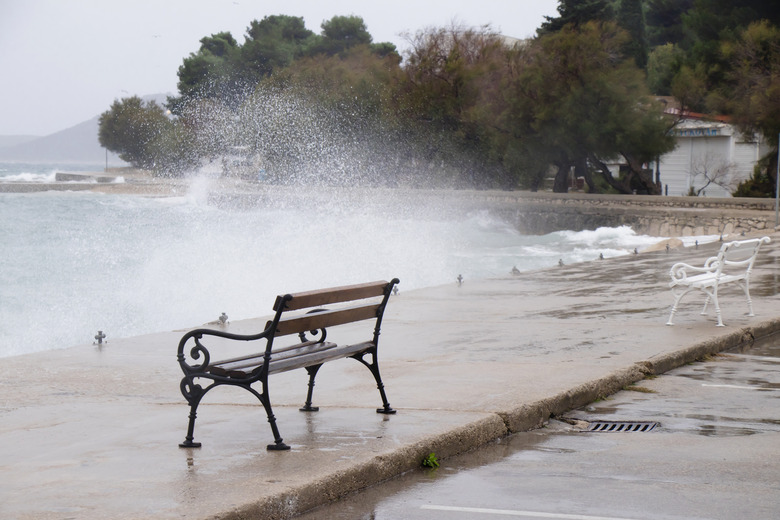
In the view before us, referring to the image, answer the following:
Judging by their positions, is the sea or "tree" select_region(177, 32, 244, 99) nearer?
the sea

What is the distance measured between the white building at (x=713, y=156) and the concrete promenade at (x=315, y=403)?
148 ft

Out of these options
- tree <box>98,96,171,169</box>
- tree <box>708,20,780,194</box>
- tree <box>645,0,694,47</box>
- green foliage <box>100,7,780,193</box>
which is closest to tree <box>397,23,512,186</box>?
green foliage <box>100,7,780,193</box>

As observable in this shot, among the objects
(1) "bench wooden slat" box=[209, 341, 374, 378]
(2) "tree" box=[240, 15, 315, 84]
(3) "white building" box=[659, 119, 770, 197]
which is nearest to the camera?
(1) "bench wooden slat" box=[209, 341, 374, 378]

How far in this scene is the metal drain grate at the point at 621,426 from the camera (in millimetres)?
6398

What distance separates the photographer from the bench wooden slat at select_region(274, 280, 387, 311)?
542 centimetres

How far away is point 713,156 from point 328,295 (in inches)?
2131

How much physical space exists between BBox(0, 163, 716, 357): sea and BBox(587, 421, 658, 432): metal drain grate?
11587 millimetres

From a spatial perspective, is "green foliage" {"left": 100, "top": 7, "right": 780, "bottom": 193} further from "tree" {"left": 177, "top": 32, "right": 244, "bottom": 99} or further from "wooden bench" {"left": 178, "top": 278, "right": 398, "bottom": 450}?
"wooden bench" {"left": 178, "top": 278, "right": 398, "bottom": 450}

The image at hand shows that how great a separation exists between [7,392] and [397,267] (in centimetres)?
2150

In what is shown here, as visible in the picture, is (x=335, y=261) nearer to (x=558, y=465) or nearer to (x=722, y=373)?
(x=722, y=373)

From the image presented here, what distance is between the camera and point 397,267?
2877 cm

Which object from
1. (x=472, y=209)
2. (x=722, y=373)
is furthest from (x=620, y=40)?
(x=722, y=373)

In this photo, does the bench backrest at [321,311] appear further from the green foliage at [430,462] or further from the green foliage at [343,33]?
the green foliage at [343,33]

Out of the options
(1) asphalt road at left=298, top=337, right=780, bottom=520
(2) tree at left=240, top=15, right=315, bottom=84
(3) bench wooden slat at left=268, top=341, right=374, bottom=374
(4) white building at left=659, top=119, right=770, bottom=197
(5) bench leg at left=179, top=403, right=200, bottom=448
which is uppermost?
(2) tree at left=240, top=15, right=315, bottom=84
